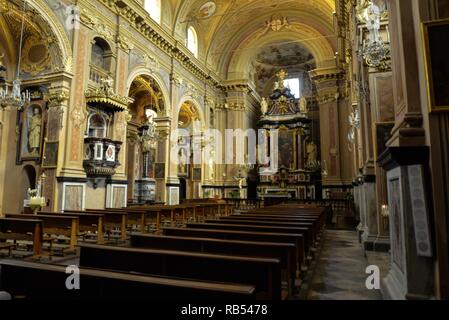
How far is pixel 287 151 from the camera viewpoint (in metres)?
19.4

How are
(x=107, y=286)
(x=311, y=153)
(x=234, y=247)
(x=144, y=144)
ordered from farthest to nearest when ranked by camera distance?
(x=311, y=153) < (x=144, y=144) < (x=234, y=247) < (x=107, y=286)

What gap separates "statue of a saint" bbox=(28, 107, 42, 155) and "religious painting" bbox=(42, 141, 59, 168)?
83 centimetres

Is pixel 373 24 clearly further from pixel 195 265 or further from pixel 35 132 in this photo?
pixel 35 132

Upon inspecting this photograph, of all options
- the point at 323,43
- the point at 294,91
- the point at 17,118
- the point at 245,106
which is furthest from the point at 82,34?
the point at 294,91

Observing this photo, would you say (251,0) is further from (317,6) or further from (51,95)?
(51,95)

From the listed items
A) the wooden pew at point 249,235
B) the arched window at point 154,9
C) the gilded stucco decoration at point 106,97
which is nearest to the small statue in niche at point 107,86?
the gilded stucco decoration at point 106,97

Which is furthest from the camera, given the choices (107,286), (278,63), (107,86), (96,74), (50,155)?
(278,63)

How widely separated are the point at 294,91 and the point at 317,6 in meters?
7.53

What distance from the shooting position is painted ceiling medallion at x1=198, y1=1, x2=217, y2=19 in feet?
51.1

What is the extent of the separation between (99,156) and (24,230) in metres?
4.28

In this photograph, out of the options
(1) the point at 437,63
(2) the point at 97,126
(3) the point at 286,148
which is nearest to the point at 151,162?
(2) the point at 97,126

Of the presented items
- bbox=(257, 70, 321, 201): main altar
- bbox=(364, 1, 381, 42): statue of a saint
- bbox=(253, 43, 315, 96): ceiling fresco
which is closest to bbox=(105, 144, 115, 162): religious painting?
bbox=(364, 1, 381, 42): statue of a saint

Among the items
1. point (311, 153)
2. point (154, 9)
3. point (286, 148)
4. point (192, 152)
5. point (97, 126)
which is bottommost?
point (97, 126)
